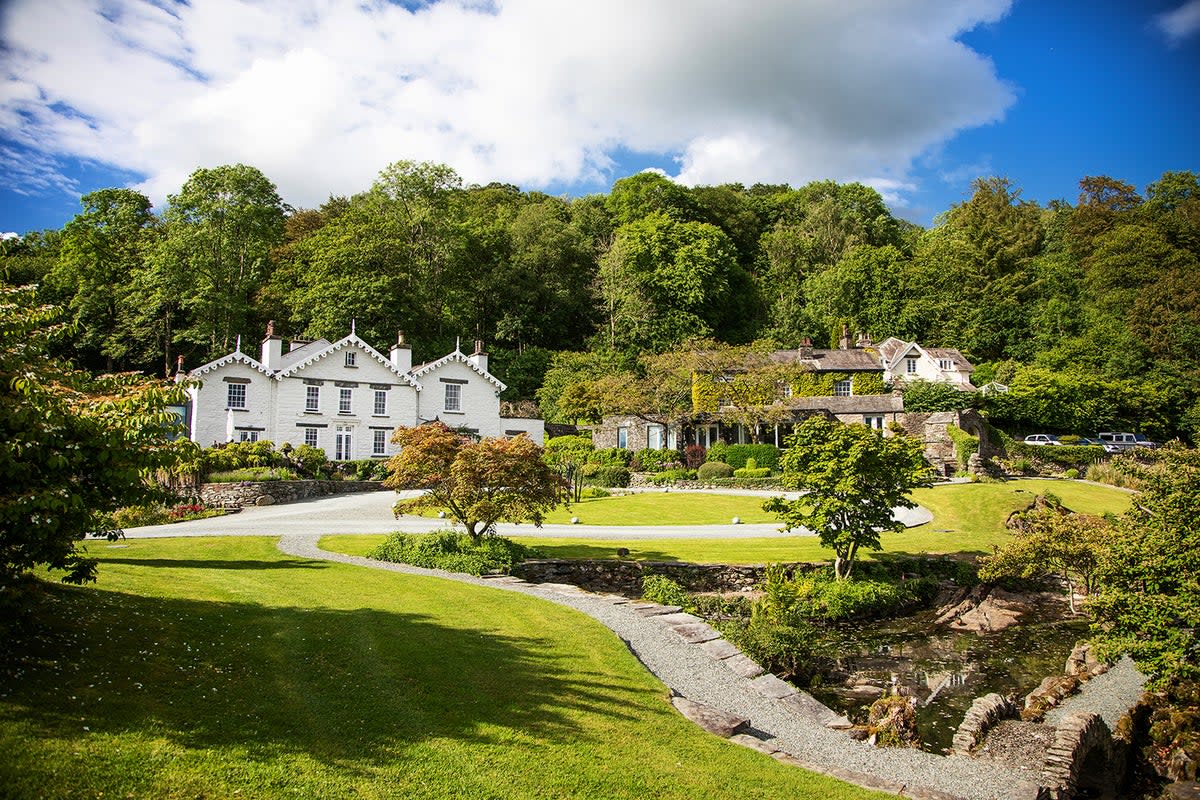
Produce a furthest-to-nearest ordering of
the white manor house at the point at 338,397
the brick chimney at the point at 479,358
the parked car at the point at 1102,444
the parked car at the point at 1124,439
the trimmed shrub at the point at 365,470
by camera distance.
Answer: the parked car at the point at 1124,439 → the brick chimney at the point at 479,358 → the parked car at the point at 1102,444 → the white manor house at the point at 338,397 → the trimmed shrub at the point at 365,470

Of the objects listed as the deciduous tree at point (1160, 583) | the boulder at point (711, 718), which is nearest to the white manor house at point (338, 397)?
the boulder at point (711, 718)

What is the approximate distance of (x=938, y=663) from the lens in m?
17.0

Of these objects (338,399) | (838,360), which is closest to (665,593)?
(338,399)

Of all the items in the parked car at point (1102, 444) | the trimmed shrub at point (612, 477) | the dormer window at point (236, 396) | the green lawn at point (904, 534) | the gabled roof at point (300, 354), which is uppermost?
the gabled roof at point (300, 354)

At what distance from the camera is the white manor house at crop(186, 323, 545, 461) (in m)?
43.2

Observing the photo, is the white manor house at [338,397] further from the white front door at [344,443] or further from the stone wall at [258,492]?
the stone wall at [258,492]

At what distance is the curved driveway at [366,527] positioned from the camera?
85.1ft

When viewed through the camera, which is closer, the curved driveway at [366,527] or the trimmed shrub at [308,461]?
the curved driveway at [366,527]

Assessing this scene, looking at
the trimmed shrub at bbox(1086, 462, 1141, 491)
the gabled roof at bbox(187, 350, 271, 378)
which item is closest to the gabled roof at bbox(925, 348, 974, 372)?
the trimmed shrub at bbox(1086, 462, 1141, 491)

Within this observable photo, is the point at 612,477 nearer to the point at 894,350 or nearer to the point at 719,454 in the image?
the point at 719,454

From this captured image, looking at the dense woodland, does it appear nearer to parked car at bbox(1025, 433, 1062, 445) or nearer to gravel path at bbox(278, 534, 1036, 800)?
parked car at bbox(1025, 433, 1062, 445)

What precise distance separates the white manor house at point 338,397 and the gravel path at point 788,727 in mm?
30005

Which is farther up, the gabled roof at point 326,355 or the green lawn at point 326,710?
the gabled roof at point 326,355

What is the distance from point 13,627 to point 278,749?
380 centimetres
